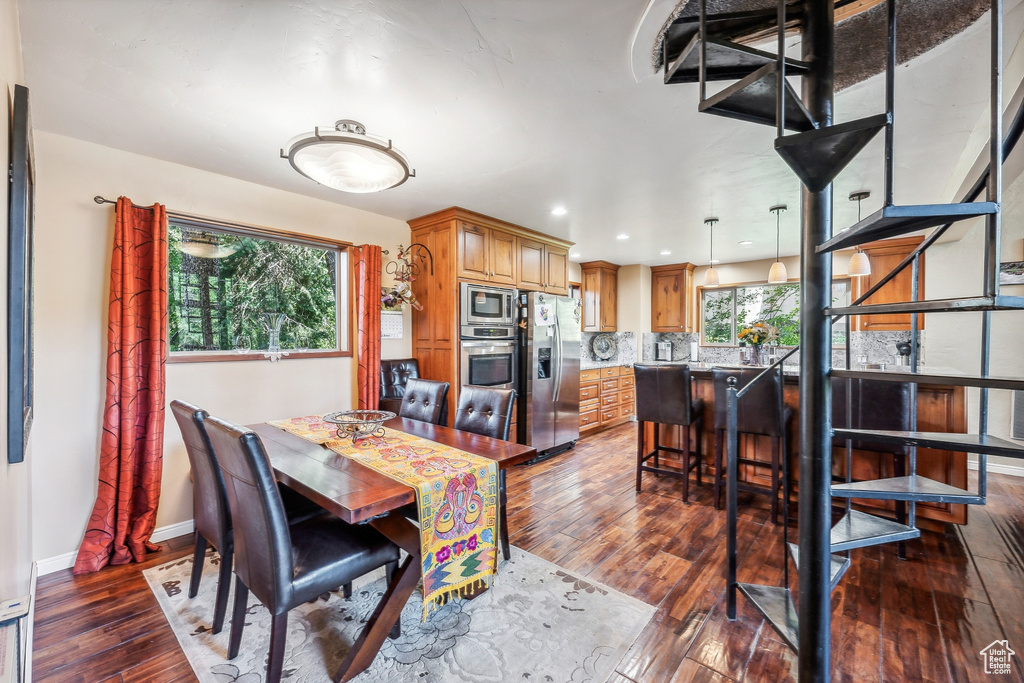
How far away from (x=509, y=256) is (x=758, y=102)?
10.0 ft

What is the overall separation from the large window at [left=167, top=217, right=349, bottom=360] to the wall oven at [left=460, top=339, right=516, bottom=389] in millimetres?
1043

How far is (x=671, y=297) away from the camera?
6.42 meters

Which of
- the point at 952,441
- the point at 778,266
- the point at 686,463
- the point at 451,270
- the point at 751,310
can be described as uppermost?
the point at 778,266

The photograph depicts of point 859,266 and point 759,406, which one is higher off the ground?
point 859,266

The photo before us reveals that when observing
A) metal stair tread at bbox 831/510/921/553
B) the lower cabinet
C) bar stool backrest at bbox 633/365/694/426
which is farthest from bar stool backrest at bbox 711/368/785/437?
the lower cabinet

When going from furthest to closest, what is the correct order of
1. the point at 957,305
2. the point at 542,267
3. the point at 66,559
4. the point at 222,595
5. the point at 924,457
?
1. the point at 542,267
2. the point at 924,457
3. the point at 66,559
4. the point at 222,595
5. the point at 957,305

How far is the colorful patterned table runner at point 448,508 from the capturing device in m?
1.59

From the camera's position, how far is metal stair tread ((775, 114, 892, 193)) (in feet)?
3.07

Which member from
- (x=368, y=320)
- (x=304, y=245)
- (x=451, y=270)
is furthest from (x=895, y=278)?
(x=304, y=245)

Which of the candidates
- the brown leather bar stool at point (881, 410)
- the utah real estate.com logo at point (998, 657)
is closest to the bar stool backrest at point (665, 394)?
the brown leather bar stool at point (881, 410)

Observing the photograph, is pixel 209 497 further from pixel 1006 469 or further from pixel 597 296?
pixel 1006 469

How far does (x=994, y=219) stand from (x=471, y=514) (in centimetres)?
174

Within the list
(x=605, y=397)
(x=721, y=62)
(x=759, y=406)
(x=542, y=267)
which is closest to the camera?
(x=721, y=62)

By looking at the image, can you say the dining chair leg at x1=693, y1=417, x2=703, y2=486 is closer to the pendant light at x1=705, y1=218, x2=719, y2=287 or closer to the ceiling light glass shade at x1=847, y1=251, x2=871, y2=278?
the pendant light at x1=705, y1=218, x2=719, y2=287
